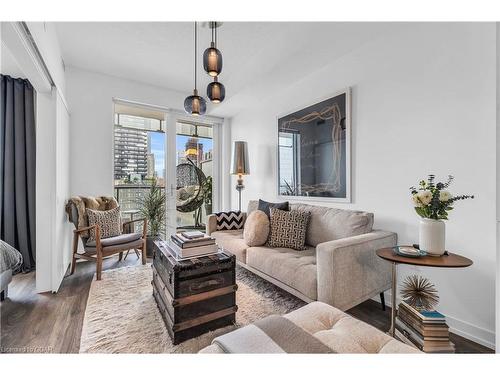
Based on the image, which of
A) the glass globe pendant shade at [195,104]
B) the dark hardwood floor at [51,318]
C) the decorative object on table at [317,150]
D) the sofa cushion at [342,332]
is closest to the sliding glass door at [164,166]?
the dark hardwood floor at [51,318]

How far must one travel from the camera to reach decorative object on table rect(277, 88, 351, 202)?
2.51 meters

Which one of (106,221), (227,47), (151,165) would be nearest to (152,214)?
(106,221)

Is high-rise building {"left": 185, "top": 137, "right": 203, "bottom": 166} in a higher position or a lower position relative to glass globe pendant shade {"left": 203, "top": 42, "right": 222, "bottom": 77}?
lower

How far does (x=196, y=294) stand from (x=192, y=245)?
0.33 metres

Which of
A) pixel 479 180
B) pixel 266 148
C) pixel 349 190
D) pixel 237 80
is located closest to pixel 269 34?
pixel 237 80

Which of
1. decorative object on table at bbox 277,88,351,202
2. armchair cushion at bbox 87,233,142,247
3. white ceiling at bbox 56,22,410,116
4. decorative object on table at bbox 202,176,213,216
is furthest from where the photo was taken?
decorative object on table at bbox 202,176,213,216

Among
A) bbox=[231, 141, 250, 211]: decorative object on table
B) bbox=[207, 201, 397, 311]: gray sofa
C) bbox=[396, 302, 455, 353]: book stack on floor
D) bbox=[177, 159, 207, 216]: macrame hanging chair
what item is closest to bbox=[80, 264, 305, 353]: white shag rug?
bbox=[207, 201, 397, 311]: gray sofa

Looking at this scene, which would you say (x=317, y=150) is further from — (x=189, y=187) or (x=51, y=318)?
(x=51, y=318)

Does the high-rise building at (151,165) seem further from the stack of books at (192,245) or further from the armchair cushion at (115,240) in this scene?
the stack of books at (192,245)

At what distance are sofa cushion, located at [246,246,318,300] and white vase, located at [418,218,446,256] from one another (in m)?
0.75

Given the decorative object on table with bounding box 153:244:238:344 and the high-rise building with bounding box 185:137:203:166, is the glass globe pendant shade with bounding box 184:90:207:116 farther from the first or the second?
the high-rise building with bounding box 185:137:203:166

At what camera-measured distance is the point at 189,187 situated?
441 centimetres

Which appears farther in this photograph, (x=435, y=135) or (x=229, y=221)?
(x=229, y=221)
